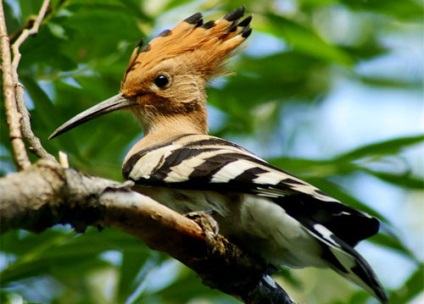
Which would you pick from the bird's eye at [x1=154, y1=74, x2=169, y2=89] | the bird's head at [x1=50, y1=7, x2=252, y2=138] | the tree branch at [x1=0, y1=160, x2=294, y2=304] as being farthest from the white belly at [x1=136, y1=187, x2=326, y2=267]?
the bird's eye at [x1=154, y1=74, x2=169, y2=89]

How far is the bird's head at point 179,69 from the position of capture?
4.23 metres

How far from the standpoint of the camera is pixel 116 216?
2230 mm

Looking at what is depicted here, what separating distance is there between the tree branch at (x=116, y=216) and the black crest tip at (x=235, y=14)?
1532 mm

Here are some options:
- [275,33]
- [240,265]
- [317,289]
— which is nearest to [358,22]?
[317,289]

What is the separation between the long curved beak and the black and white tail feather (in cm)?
57

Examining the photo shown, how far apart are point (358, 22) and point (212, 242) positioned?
4.80 meters

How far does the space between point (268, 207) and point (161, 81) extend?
59.0 inches

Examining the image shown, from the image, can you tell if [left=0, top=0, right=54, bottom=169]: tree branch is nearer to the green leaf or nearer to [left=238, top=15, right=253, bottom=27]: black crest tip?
[left=238, top=15, right=253, bottom=27]: black crest tip

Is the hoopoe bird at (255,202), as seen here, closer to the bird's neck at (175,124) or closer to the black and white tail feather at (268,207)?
the black and white tail feather at (268,207)

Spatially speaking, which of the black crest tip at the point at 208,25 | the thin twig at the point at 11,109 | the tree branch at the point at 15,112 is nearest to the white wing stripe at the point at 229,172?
the tree branch at the point at 15,112

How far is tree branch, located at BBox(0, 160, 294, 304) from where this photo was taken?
195cm

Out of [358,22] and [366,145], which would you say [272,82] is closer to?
[366,145]

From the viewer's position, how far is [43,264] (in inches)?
152

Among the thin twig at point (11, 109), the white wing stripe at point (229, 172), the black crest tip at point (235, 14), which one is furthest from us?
the black crest tip at point (235, 14)
